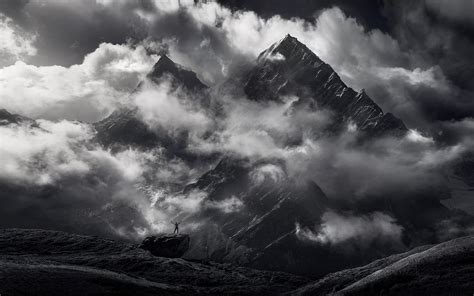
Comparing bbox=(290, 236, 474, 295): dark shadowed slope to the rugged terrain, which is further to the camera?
the rugged terrain

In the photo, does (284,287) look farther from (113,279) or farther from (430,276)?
(430,276)

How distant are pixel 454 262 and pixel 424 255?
1129cm

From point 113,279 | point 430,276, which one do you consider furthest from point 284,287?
point 430,276

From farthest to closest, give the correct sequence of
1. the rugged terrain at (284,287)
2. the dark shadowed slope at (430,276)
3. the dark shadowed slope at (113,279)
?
the dark shadowed slope at (113,279) < the rugged terrain at (284,287) < the dark shadowed slope at (430,276)

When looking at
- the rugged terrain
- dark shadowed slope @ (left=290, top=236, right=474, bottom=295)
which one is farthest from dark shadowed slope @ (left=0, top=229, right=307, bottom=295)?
dark shadowed slope @ (left=290, top=236, right=474, bottom=295)

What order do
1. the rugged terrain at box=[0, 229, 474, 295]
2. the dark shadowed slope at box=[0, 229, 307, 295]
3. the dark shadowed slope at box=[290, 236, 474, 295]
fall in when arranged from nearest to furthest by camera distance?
the dark shadowed slope at box=[290, 236, 474, 295] < the rugged terrain at box=[0, 229, 474, 295] < the dark shadowed slope at box=[0, 229, 307, 295]

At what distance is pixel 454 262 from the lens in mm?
124438

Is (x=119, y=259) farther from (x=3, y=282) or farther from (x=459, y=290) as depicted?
(x=459, y=290)

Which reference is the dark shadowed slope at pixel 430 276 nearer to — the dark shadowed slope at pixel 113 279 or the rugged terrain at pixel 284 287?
the rugged terrain at pixel 284 287

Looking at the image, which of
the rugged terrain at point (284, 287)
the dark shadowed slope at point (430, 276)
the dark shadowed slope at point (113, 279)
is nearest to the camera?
the dark shadowed slope at point (430, 276)

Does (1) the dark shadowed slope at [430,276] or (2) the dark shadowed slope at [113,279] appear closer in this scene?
(1) the dark shadowed slope at [430,276]

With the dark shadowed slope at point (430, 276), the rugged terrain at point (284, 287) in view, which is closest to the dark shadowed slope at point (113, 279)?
the rugged terrain at point (284, 287)

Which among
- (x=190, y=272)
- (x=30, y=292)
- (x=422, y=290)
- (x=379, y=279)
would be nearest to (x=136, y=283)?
(x=30, y=292)

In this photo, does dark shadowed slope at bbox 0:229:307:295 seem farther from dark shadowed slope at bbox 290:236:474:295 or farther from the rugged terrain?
dark shadowed slope at bbox 290:236:474:295
